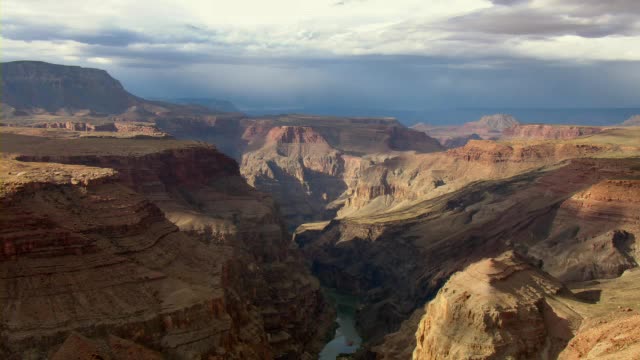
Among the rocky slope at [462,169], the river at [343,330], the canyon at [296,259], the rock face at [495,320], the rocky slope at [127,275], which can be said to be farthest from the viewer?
the rocky slope at [462,169]

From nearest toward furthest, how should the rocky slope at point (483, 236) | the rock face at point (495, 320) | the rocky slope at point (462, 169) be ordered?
1. the rock face at point (495, 320)
2. the rocky slope at point (483, 236)
3. the rocky slope at point (462, 169)

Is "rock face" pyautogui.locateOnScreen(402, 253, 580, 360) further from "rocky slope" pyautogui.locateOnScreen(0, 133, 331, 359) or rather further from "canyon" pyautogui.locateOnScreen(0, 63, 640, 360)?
"rocky slope" pyautogui.locateOnScreen(0, 133, 331, 359)

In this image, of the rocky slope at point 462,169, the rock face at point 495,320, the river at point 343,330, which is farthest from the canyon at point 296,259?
the river at point 343,330

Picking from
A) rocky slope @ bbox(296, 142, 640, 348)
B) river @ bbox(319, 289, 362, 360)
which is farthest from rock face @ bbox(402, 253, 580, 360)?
rocky slope @ bbox(296, 142, 640, 348)

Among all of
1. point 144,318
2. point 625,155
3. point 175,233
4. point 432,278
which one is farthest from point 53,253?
point 625,155

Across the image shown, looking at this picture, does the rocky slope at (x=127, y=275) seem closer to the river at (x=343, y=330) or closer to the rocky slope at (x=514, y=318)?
the river at (x=343, y=330)

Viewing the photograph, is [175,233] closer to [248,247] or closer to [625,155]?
[248,247]

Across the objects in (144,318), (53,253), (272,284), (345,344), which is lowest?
(345,344)
